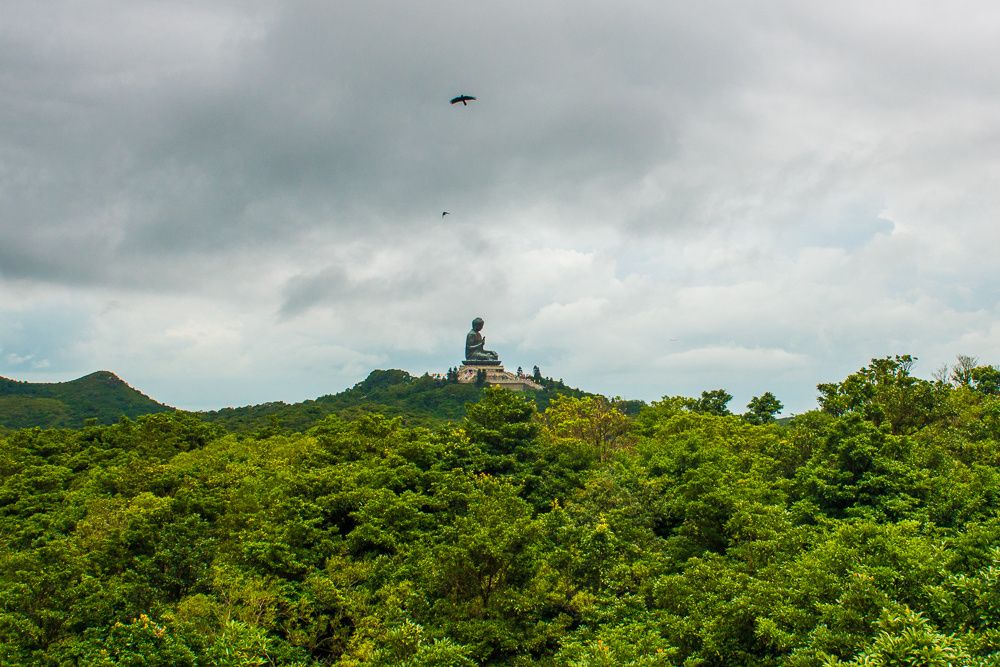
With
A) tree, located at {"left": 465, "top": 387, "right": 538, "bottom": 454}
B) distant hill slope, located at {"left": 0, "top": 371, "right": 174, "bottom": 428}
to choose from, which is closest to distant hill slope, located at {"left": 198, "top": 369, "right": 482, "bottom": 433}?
distant hill slope, located at {"left": 0, "top": 371, "right": 174, "bottom": 428}

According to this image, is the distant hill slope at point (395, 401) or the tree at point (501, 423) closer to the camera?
the tree at point (501, 423)

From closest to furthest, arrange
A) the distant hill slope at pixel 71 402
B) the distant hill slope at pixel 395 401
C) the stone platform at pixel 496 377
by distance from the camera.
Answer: the distant hill slope at pixel 395 401
the distant hill slope at pixel 71 402
the stone platform at pixel 496 377

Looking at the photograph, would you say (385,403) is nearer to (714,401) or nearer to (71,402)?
(71,402)

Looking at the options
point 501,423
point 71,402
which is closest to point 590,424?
point 501,423

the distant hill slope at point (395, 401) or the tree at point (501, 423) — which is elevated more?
the distant hill slope at point (395, 401)

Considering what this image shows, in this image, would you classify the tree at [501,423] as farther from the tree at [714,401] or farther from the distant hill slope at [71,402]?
the distant hill slope at [71,402]

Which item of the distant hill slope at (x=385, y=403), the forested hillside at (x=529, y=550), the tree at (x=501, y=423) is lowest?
the forested hillside at (x=529, y=550)

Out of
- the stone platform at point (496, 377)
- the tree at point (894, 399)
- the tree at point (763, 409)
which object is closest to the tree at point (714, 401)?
the tree at point (763, 409)

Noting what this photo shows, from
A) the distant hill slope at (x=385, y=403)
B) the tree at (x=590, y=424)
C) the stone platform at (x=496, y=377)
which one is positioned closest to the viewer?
the tree at (x=590, y=424)
